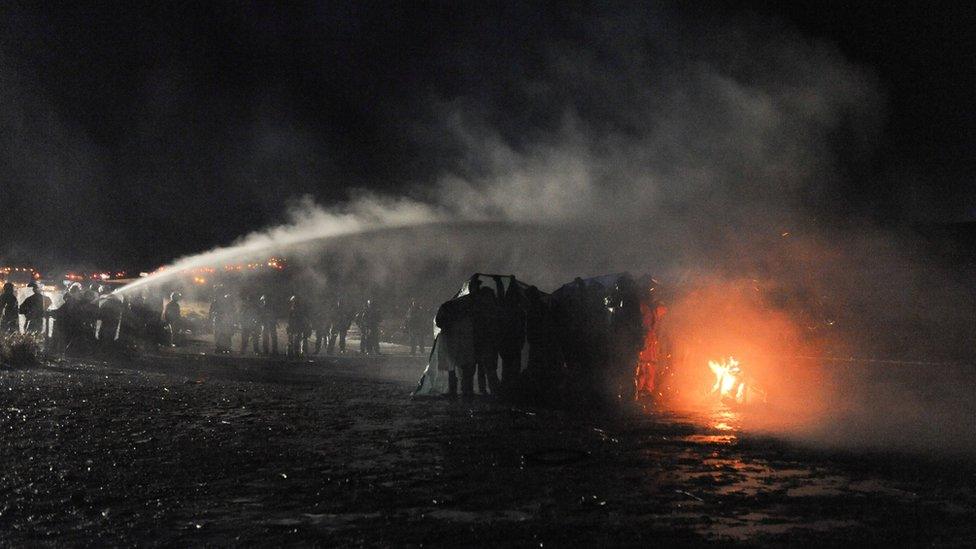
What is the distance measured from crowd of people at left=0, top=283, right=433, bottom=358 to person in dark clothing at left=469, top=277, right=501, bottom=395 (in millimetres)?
12785

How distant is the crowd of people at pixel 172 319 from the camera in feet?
73.3

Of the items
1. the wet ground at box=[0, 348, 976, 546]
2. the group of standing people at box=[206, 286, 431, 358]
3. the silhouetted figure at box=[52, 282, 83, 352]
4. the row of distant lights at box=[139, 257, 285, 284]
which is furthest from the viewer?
the row of distant lights at box=[139, 257, 285, 284]

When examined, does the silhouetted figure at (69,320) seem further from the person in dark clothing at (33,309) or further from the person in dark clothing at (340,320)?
the person in dark clothing at (340,320)

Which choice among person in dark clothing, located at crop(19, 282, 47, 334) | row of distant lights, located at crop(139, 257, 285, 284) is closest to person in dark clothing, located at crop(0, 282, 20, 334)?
person in dark clothing, located at crop(19, 282, 47, 334)

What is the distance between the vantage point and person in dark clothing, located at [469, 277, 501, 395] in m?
13.4

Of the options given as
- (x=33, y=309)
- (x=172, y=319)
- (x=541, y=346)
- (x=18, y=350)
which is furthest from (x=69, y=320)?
(x=541, y=346)

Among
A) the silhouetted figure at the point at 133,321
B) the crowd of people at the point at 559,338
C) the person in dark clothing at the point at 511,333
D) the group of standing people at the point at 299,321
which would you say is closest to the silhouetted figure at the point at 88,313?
the silhouetted figure at the point at 133,321

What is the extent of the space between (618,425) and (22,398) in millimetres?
9284

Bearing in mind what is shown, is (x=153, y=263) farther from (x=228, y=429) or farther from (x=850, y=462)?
(x=850, y=462)

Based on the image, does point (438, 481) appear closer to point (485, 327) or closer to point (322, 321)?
point (485, 327)

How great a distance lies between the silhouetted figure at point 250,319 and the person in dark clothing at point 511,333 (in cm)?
1531

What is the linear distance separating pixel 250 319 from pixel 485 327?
16.1 meters

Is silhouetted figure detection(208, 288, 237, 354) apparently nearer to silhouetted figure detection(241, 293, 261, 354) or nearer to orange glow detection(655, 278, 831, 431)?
silhouetted figure detection(241, 293, 261, 354)

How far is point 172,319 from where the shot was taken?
28.7 m
